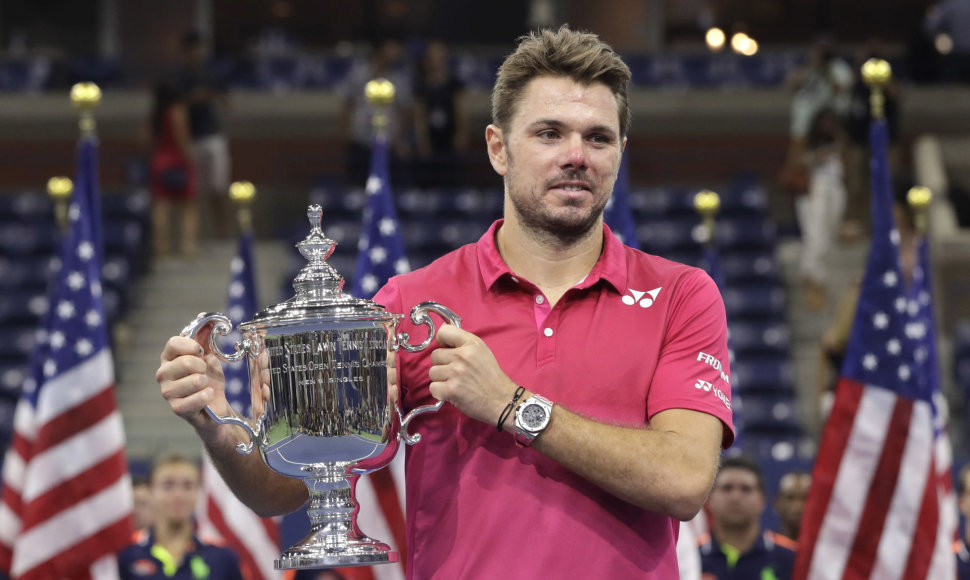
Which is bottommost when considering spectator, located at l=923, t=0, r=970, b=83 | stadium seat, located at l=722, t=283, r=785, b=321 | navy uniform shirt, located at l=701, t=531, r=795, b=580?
navy uniform shirt, located at l=701, t=531, r=795, b=580

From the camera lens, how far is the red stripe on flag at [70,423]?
21.1ft

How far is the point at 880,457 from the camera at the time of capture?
5.72 metres

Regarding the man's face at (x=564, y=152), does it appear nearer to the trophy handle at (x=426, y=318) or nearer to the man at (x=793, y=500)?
the trophy handle at (x=426, y=318)

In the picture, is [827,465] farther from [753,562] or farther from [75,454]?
[75,454]

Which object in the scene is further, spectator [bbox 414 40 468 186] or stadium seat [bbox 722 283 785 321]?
spectator [bbox 414 40 468 186]

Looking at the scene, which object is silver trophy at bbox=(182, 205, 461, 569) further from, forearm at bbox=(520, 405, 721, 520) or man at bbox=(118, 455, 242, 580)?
man at bbox=(118, 455, 242, 580)

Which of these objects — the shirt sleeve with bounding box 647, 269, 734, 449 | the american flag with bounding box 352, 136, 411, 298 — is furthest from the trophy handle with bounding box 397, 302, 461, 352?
the american flag with bounding box 352, 136, 411, 298

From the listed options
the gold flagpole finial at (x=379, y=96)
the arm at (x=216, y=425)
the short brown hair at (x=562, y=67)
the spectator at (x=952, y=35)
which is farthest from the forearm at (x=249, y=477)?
the spectator at (x=952, y=35)

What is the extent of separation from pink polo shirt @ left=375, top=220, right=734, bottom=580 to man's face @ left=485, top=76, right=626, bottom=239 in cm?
13

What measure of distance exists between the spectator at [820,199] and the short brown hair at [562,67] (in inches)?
364

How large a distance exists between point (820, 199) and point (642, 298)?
9364 mm

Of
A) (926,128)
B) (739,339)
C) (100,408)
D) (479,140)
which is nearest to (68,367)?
(100,408)

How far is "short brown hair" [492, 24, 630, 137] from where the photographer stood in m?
2.54

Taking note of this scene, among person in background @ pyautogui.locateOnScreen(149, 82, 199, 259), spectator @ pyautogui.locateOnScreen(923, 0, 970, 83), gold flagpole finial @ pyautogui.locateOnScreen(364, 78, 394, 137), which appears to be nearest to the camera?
gold flagpole finial @ pyautogui.locateOnScreen(364, 78, 394, 137)
